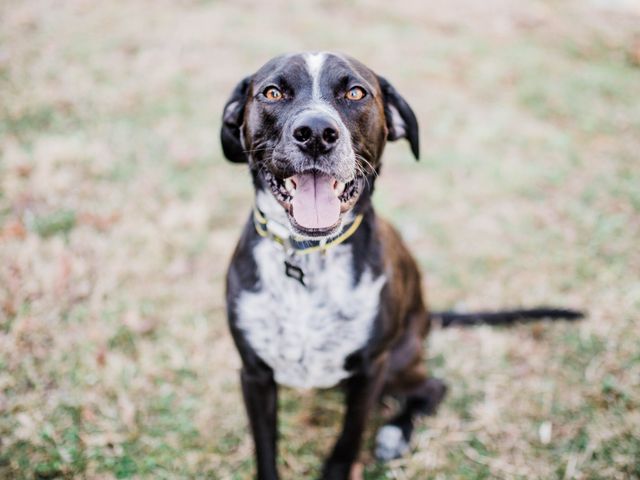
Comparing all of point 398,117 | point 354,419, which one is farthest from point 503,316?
point 398,117

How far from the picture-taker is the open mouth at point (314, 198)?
2.25 m

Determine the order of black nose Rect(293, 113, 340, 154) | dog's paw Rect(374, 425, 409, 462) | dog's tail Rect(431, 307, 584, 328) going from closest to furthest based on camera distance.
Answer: black nose Rect(293, 113, 340, 154) → dog's paw Rect(374, 425, 409, 462) → dog's tail Rect(431, 307, 584, 328)

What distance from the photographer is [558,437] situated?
3.19m

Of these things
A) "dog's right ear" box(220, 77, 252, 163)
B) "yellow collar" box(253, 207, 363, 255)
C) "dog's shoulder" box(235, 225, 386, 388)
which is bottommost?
"dog's shoulder" box(235, 225, 386, 388)

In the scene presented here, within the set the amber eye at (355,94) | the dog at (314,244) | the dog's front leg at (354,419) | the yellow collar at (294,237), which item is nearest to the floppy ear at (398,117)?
the dog at (314,244)

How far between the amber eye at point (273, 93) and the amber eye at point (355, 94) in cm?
33

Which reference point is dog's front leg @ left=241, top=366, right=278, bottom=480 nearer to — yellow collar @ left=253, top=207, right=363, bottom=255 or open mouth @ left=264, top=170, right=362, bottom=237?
yellow collar @ left=253, top=207, right=363, bottom=255

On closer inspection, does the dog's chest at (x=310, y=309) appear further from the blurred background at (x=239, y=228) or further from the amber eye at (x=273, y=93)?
the blurred background at (x=239, y=228)

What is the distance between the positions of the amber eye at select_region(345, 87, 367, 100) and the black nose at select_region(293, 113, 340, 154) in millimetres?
363

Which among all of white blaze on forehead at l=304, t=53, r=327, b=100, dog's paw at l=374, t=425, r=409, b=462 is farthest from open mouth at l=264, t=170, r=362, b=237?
dog's paw at l=374, t=425, r=409, b=462

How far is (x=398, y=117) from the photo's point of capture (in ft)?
9.10

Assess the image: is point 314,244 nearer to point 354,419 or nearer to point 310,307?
point 310,307

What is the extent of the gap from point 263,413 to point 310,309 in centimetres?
66

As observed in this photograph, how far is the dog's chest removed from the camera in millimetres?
2477
